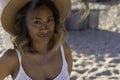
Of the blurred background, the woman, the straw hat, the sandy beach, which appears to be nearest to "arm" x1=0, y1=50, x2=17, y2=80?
the woman

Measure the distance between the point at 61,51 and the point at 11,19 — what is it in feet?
0.91

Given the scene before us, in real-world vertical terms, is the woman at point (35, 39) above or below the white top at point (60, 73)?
above

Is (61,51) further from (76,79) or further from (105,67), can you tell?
(105,67)

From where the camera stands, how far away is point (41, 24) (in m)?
1.39

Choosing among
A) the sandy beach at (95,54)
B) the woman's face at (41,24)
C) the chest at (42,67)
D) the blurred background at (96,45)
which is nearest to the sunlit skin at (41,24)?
the woman's face at (41,24)

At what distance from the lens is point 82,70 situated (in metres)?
3.75

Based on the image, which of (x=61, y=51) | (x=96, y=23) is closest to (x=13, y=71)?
(x=61, y=51)

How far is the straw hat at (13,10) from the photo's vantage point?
1392 millimetres

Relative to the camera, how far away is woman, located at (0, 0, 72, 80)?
138cm

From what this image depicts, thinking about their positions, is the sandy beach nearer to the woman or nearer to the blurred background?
the blurred background

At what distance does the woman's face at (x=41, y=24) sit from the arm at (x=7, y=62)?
0.11m

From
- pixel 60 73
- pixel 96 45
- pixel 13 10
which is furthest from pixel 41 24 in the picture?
pixel 96 45

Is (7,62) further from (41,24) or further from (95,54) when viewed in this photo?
(95,54)

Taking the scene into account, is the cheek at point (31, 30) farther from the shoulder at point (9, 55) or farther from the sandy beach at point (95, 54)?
the sandy beach at point (95, 54)
